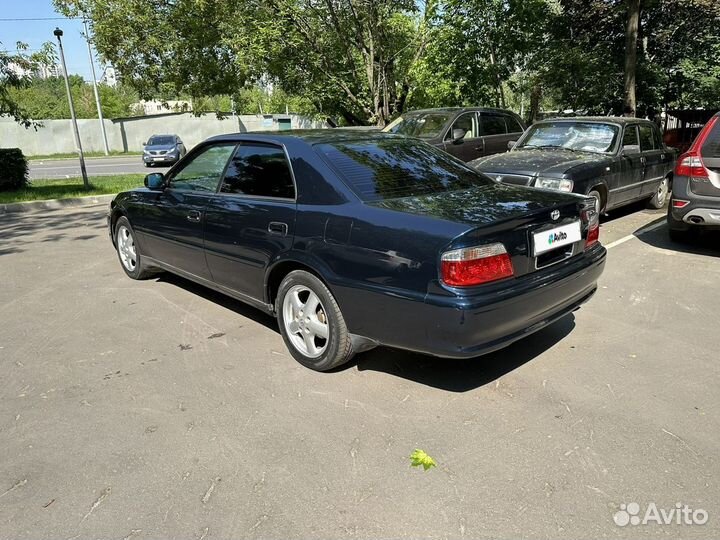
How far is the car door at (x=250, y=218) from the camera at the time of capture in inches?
153

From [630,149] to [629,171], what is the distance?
325 millimetres

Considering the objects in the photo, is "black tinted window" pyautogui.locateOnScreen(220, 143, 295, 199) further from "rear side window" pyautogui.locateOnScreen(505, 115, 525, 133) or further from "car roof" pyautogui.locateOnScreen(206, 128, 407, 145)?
"rear side window" pyautogui.locateOnScreen(505, 115, 525, 133)

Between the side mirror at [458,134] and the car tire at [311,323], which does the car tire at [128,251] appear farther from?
the side mirror at [458,134]

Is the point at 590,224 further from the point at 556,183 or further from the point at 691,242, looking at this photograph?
the point at 691,242

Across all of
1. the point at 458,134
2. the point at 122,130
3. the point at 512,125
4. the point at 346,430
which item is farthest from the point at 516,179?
the point at 122,130

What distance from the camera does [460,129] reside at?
10.2 meters

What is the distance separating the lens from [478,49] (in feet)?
48.1

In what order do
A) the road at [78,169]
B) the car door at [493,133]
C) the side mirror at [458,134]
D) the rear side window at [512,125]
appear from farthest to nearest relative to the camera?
the road at [78,169]
the rear side window at [512,125]
the car door at [493,133]
the side mirror at [458,134]

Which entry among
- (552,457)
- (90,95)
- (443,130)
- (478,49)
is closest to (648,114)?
(478,49)

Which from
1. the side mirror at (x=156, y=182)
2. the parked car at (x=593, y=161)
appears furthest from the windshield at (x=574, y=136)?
the side mirror at (x=156, y=182)

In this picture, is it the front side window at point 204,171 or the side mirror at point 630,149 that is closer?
the front side window at point 204,171

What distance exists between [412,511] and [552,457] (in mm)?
825

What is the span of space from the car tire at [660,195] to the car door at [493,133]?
3.17 meters

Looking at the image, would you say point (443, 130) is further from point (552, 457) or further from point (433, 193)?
point (552, 457)
